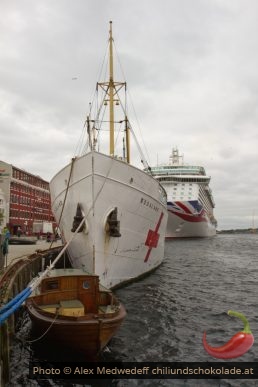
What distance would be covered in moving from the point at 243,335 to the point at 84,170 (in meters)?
7.33

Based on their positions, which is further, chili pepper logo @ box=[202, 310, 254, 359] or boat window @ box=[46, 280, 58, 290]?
boat window @ box=[46, 280, 58, 290]

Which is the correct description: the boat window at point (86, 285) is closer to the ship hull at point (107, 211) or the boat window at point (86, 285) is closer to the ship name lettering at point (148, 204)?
the ship hull at point (107, 211)

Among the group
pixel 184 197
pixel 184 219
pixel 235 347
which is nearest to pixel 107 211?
pixel 235 347

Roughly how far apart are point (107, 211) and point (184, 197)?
1589 inches

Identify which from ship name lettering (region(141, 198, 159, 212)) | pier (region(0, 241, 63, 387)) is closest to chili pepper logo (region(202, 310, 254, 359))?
pier (region(0, 241, 63, 387))

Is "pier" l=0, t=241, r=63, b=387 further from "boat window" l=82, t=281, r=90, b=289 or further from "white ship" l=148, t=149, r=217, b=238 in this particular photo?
"white ship" l=148, t=149, r=217, b=238

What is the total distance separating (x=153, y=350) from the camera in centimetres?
817

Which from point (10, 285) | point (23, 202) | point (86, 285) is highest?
point (23, 202)

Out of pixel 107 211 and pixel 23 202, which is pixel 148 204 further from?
pixel 23 202

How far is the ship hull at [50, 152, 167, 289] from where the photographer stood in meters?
11.8

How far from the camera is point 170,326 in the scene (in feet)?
32.4

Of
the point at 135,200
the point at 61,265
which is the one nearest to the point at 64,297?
the point at 135,200

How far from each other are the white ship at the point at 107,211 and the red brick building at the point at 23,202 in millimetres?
38119

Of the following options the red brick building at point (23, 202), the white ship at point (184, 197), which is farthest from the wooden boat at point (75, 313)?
the red brick building at point (23, 202)
